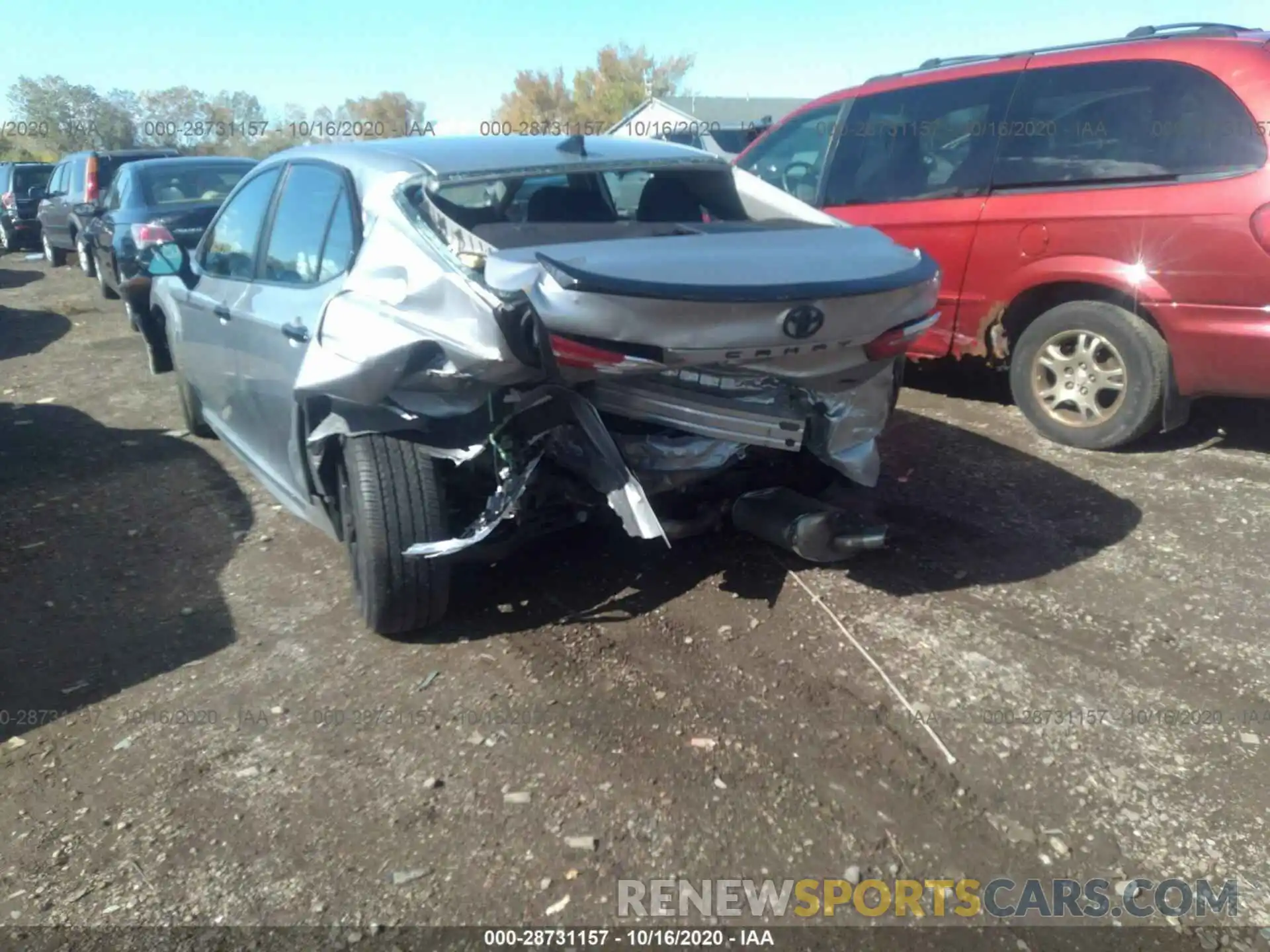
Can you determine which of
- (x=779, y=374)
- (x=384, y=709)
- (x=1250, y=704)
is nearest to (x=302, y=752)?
(x=384, y=709)

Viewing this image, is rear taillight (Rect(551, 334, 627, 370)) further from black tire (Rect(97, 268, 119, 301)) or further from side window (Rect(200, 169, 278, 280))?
black tire (Rect(97, 268, 119, 301))

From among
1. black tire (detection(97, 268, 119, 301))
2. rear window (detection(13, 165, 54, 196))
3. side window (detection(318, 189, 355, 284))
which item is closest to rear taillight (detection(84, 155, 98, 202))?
black tire (detection(97, 268, 119, 301))

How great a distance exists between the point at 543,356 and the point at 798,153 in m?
4.57

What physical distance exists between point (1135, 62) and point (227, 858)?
5.24m

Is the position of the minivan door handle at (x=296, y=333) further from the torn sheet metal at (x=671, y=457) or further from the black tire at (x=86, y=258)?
the black tire at (x=86, y=258)

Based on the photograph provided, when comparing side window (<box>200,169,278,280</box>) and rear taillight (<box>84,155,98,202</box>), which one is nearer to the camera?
side window (<box>200,169,278,280</box>)

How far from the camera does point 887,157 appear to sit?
620cm

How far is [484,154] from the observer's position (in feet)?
12.2

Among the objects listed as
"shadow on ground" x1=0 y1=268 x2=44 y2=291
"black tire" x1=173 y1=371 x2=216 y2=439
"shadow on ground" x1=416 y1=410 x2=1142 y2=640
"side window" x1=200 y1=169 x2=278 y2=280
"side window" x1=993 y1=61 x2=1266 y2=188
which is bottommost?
"shadow on ground" x1=0 y1=268 x2=44 y2=291

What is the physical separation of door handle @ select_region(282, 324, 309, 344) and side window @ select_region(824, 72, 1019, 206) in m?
3.84

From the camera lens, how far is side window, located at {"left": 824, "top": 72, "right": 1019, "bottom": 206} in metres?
5.62

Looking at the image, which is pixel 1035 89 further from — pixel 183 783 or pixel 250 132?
pixel 250 132

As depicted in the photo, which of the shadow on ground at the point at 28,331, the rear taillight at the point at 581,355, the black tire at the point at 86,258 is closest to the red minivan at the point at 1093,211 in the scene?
the rear taillight at the point at 581,355

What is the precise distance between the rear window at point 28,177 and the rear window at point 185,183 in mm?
11122
